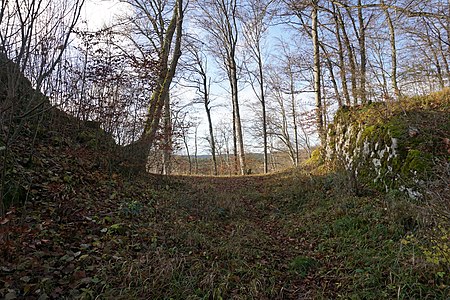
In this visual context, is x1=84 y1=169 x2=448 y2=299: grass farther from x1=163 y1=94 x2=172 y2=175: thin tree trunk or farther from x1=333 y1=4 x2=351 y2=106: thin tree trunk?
x1=333 y1=4 x2=351 y2=106: thin tree trunk

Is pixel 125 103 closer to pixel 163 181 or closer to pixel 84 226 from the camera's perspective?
pixel 163 181

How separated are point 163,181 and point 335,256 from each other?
4972 millimetres

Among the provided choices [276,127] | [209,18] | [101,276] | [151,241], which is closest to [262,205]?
[151,241]

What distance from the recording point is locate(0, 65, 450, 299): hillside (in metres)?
2.82

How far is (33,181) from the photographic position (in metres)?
4.04

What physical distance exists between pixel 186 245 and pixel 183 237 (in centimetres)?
20

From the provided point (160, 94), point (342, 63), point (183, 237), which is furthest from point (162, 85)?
point (342, 63)

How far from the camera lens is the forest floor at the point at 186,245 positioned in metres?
2.79

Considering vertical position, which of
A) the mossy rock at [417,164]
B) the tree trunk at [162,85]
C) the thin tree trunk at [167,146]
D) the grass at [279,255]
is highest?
the tree trunk at [162,85]

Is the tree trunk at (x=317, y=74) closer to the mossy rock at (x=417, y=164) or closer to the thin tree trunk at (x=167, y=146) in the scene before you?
the mossy rock at (x=417, y=164)

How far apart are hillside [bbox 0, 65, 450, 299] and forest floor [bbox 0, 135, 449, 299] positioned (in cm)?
2

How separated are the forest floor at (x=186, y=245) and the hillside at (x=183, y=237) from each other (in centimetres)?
2

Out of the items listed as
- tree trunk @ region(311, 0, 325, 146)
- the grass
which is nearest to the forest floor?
the grass

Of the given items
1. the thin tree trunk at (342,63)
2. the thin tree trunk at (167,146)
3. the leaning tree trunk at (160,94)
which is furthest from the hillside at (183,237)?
the thin tree trunk at (342,63)
